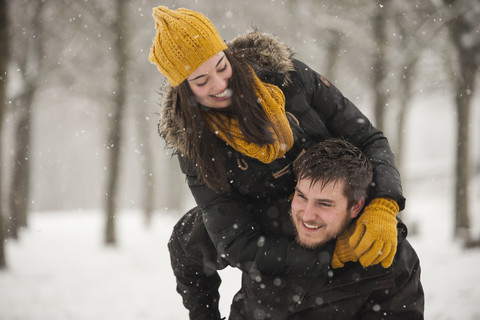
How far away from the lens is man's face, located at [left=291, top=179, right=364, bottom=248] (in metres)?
2.35

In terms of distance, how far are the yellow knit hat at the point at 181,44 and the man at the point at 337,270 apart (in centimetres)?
88

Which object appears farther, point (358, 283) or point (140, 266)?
point (140, 266)

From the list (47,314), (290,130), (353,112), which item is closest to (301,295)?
(290,130)

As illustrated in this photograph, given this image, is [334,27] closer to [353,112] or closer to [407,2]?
[407,2]

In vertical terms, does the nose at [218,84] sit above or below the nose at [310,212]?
above

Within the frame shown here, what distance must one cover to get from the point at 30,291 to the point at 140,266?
2.03m

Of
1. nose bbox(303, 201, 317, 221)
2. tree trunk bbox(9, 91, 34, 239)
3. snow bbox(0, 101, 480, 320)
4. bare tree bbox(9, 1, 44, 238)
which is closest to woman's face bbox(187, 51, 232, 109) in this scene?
nose bbox(303, 201, 317, 221)

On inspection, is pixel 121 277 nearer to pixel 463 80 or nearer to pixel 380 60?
pixel 380 60

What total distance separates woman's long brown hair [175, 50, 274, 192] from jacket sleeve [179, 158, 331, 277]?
0.39ft

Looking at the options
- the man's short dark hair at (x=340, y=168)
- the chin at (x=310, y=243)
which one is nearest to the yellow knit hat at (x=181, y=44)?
the man's short dark hair at (x=340, y=168)

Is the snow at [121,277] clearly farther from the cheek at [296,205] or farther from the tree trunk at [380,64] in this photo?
the tree trunk at [380,64]

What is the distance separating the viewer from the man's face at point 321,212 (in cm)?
235

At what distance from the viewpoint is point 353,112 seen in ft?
8.81

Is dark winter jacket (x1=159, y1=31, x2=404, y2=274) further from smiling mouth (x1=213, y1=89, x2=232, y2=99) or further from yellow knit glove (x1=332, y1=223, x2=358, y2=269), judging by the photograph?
smiling mouth (x1=213, y1=89, x2=232, y2=99)
